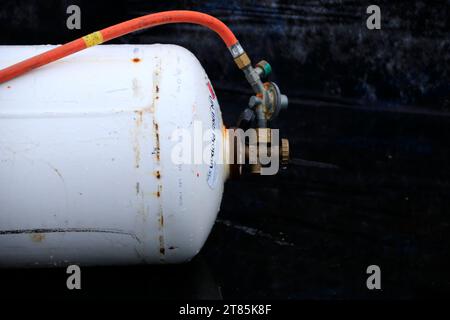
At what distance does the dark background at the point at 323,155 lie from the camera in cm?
174

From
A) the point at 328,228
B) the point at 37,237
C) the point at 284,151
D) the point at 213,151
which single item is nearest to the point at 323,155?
the point at 328,228

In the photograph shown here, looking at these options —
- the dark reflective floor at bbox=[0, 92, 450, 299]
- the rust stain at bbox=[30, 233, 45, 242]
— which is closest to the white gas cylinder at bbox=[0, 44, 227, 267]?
the rust stain at bbox=[30, 233, 45, 242]

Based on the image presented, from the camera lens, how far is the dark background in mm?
1740

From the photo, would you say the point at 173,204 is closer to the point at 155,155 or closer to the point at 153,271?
the point at 155,155

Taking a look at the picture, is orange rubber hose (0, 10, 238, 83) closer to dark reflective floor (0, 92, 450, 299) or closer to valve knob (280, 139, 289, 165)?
valve knob (280, 139, 289, 165)

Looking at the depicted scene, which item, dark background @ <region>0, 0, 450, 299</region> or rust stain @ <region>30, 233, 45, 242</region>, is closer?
rust stain @ <region>30, 233, 45, 242</region>

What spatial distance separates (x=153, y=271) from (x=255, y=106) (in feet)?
1.68

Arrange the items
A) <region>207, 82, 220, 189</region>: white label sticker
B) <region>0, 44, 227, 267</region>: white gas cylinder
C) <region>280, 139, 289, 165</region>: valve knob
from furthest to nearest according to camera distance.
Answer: <region>280, 139, 289, 165</region>: valve knob
<region>207, 82, 220, 189</region>: white label sticker
<region>0, 44, 227, 267</region>: white gas cylinder

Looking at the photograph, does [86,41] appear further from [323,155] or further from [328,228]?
[323,155]

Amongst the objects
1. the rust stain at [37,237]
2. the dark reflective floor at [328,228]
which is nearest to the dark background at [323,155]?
the dark reflective floor at [328,228]

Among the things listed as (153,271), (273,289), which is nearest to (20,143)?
(153,271)

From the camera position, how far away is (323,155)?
2.31 m

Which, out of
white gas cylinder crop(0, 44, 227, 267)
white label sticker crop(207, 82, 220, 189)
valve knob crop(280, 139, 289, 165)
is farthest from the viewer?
valve knob crop(280, 139, 289, 165)

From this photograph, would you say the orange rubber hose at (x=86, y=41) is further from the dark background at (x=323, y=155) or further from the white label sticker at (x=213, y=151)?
the dark background at (x=323, y=155)
